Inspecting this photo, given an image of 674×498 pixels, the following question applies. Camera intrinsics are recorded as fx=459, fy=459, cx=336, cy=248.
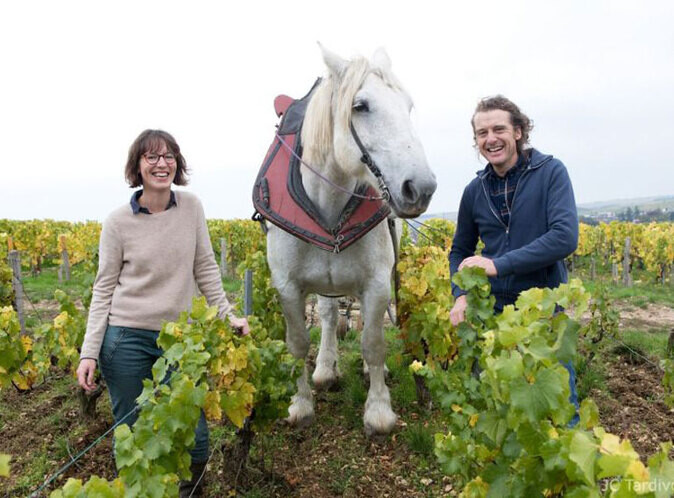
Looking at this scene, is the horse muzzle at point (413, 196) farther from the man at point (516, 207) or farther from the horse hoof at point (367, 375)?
the horse hoof at point (367, 375)

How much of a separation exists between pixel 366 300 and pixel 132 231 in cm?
147

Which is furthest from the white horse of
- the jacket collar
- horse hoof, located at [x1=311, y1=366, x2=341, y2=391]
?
horse hoof, located at [x1=311, y1=366, x2=341, y2=391]

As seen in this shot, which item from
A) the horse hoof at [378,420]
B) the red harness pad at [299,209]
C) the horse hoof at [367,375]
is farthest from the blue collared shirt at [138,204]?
the horse hoof at [367,375]

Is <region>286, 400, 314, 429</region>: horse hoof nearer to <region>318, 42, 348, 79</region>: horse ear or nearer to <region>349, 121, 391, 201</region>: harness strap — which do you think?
<region>349, 121, 391, 201</region>: harness strap

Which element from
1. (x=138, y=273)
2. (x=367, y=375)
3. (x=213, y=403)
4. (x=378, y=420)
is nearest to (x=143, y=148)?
(x=138, y=273)

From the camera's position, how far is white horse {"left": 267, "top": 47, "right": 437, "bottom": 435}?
2.12 metres

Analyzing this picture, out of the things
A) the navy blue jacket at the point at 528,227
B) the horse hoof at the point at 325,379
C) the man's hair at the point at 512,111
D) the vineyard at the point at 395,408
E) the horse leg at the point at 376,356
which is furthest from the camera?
Answer: the horse hoof at the point at 325,379

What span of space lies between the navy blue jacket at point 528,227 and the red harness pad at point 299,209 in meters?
0.54

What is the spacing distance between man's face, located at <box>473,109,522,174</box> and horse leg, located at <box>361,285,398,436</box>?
1112 mm

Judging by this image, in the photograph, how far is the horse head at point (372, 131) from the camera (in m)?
2.06

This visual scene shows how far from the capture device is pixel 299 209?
2773mm

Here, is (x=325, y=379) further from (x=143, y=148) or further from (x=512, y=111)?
(x=512, y=111)

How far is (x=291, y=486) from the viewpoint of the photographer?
104 inches

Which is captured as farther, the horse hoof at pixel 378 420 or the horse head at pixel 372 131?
the horse hoof at pixel 378 420
